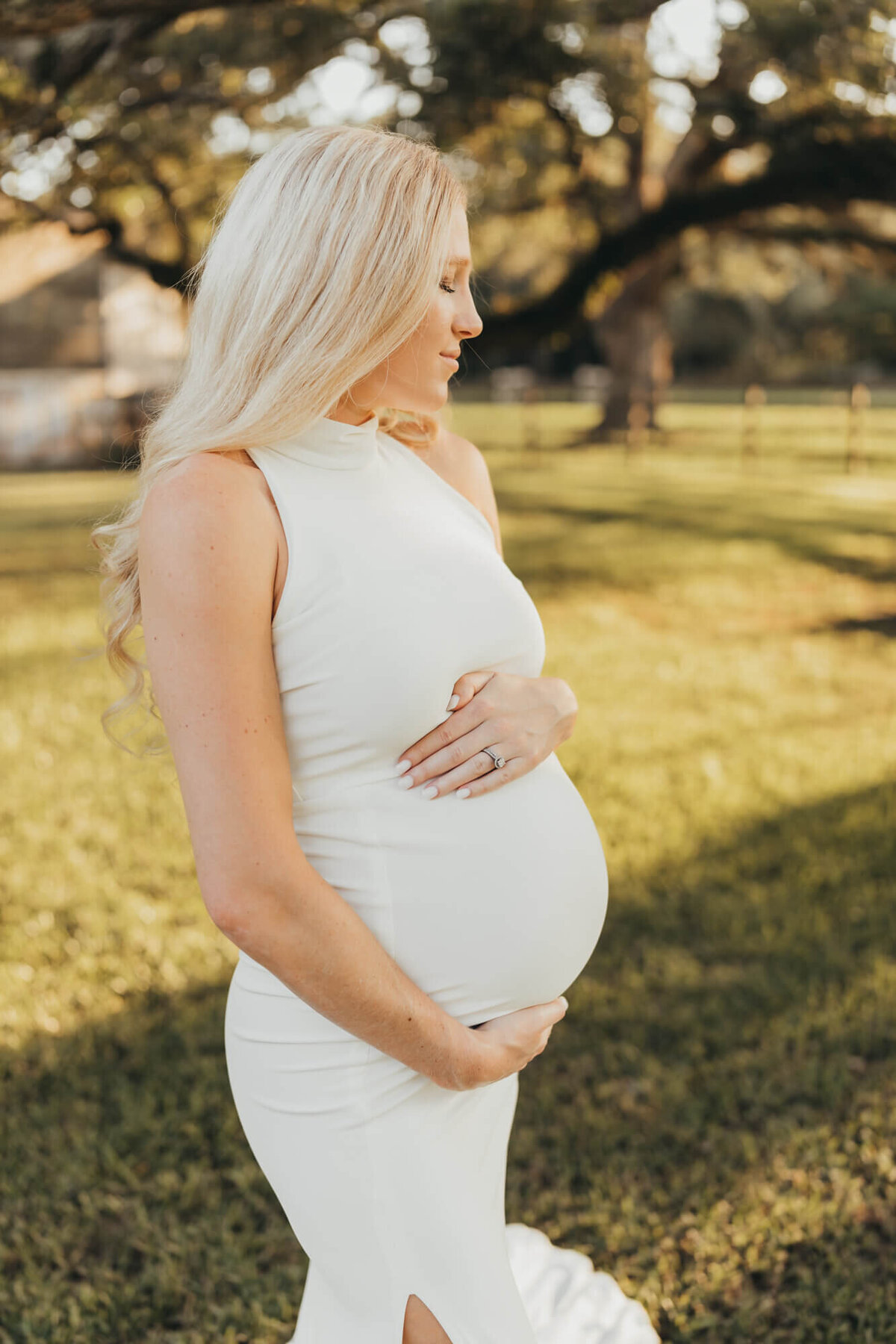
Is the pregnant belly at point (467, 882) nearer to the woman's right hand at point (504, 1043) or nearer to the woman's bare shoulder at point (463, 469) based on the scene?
the woman's right hand at point (504, 1043)

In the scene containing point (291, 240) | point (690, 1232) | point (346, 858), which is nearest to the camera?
point (291, 240)

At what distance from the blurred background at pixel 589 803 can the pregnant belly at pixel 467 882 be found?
56 centimetres

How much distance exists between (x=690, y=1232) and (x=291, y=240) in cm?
256

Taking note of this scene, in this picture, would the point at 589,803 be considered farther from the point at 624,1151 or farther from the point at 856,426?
the point at 856,426

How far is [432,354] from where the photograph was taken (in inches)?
61.6

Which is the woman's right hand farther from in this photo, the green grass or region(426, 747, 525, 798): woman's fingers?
the green grass

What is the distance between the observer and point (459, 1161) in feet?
5.54

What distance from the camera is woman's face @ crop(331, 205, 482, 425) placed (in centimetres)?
155

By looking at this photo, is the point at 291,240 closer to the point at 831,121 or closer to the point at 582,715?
the point at 582,715

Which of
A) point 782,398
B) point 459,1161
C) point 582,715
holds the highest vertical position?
point 459,1161

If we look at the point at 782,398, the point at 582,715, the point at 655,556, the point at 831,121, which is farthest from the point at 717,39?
the point at 782,398

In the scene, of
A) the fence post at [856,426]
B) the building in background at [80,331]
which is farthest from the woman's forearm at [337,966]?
the building in background at [80,331]

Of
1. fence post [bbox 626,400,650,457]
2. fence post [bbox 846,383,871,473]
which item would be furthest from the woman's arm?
fence post [bbox 626,400,650,457]

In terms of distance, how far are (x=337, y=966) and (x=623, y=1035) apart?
8.82 ft
